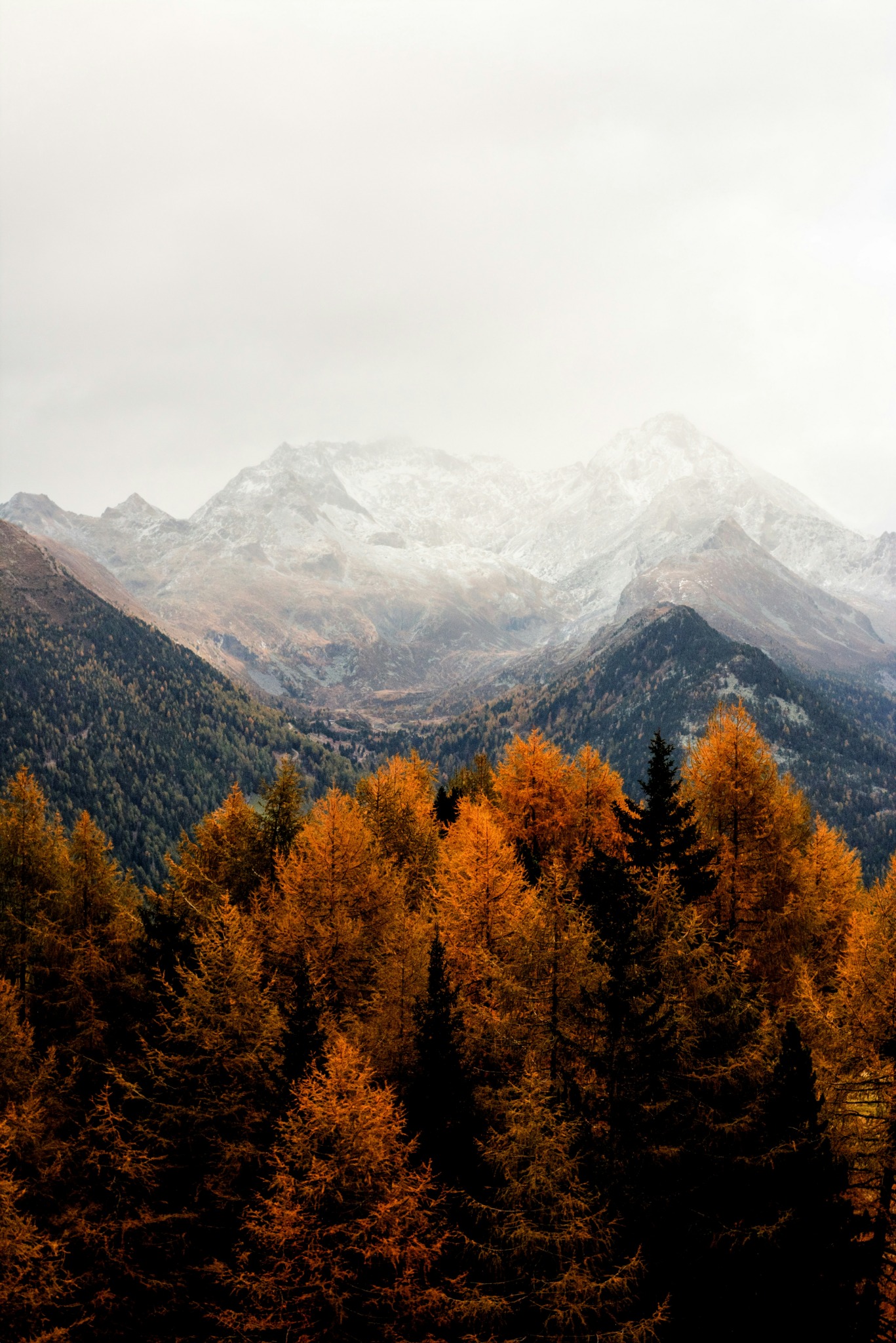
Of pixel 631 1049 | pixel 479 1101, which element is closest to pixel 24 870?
pixel 479 1101

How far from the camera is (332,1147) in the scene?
68.5ft

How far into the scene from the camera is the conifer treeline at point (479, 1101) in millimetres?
19172

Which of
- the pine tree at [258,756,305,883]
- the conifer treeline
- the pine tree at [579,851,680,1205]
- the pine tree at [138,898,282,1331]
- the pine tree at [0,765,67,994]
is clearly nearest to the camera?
the conifer treeline

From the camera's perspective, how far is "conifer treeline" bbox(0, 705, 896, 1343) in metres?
19.2

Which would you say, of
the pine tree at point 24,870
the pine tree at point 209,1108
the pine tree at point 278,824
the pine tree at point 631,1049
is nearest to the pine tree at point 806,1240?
the pine tree at point 631,1049

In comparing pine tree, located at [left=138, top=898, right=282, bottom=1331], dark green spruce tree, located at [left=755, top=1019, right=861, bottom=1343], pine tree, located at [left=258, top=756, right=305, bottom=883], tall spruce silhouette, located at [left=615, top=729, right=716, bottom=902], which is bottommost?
pine tree, located at [left=138, top=898, right=282, bottom=1331]

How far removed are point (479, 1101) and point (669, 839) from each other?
13.4 meters

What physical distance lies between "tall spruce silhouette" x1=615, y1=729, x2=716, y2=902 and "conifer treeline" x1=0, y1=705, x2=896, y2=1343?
0.14m

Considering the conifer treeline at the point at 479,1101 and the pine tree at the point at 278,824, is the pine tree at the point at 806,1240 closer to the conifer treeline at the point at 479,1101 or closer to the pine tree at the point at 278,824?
the conifer treeline at the point at 479,1101

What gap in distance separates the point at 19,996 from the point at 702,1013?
3357 centimetres

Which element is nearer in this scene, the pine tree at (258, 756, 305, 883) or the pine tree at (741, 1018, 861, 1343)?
the pine tree at (741, 1018, 861, 1343)

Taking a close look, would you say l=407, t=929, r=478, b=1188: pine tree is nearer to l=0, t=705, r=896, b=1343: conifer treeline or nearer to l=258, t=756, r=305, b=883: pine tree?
l=0, t=705, r=896, b=1343: conifer treeline

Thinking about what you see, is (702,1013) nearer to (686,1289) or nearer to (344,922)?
(686,1289)

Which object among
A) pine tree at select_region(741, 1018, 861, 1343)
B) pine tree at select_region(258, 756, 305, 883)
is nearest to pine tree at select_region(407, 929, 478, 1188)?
pine tree at select_region(741, 1018, 861, 1343)
